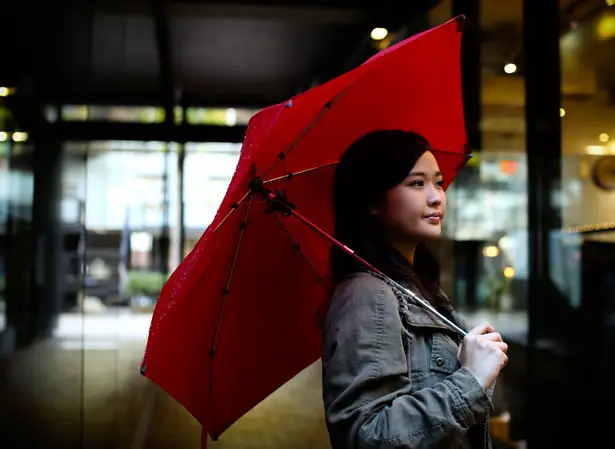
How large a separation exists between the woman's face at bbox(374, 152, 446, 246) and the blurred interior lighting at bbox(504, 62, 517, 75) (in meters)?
3.74

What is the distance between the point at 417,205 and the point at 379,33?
339 centimetres

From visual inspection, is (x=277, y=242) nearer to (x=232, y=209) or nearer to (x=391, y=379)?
(x=232, y=209)

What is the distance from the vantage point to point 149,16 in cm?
495

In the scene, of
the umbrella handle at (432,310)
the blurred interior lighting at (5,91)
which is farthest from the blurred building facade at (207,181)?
the umbrella handle at (432,310)

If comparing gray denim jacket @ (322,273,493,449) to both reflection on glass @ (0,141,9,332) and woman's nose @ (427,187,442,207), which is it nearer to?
woman's nose @ (427,187,442,207)

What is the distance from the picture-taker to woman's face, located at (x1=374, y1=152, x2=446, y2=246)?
5.39 feet

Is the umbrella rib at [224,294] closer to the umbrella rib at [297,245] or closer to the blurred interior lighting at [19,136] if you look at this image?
the umbrella rib at [297,245]

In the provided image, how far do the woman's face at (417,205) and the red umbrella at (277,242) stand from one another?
0.55ft

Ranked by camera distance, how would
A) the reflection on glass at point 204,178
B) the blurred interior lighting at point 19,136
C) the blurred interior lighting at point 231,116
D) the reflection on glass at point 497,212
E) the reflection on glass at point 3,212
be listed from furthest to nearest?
1. the reflection on glass at point 204,178
2. the blurred interior lighting at point 231,116
3. the reflection on glass at point 497,212
4. the blurred interior lighting at point 19,136
5. the reflection on glass at point 3,212

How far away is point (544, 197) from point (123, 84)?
10.4 ft

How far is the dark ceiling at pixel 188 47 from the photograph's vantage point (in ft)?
15.4

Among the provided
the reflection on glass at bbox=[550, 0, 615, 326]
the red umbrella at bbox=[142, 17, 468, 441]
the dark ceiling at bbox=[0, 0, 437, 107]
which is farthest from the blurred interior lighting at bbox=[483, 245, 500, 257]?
the red umbrella at bbox=[142, 17, 468, 441]

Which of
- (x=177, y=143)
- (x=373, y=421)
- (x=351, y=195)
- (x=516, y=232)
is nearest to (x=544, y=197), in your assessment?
(x=516, y=232)

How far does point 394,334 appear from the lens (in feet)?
4.64
